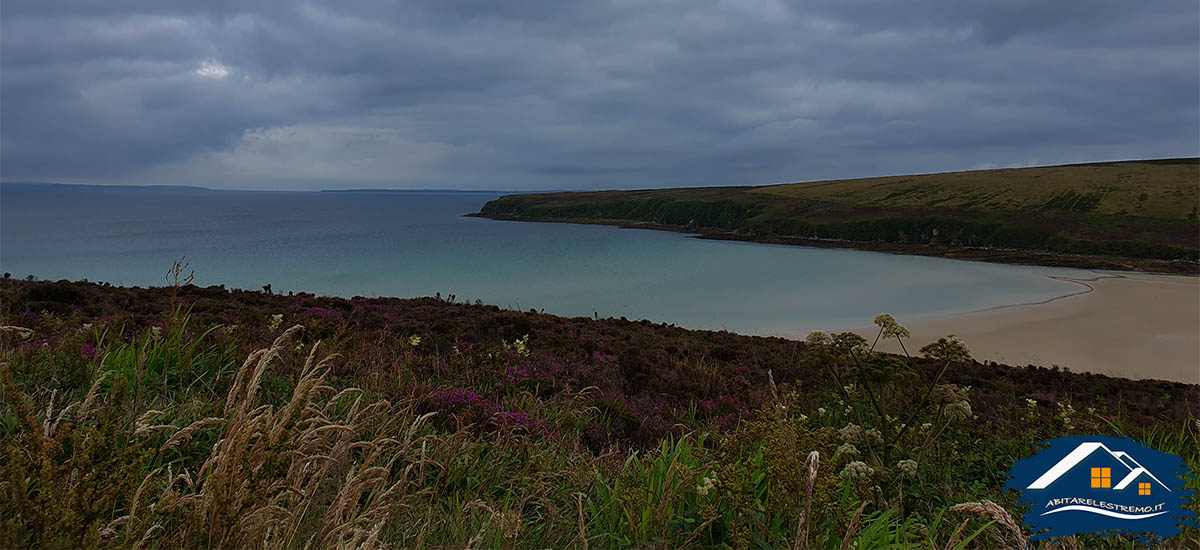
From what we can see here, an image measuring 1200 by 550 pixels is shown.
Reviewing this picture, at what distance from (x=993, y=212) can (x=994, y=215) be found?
9.36 ft

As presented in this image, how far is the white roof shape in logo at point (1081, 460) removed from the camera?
3250 mm

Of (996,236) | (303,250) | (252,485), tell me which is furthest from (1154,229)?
(303,250)

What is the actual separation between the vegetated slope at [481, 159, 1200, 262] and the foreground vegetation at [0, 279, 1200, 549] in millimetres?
68413

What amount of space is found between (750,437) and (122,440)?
11.1 feet

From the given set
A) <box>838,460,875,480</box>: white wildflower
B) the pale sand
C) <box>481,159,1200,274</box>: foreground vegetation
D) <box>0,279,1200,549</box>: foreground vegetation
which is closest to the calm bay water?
the pale sand

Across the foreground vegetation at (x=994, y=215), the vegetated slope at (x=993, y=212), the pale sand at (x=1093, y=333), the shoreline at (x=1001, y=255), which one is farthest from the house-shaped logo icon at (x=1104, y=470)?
the vegetated slope at (x=993, y=212)

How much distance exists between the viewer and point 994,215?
2844 inches

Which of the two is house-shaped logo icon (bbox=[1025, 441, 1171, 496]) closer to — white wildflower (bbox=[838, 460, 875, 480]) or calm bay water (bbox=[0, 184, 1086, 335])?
white wildflower (bbox=[838, 460, 875, 480])

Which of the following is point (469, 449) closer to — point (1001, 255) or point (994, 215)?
point (1001, 255)

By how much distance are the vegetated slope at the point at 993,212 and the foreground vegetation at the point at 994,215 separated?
0.45 feet

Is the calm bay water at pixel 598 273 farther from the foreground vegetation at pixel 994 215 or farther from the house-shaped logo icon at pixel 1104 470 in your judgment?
the house-shaped logo icon at pixel 1104 470

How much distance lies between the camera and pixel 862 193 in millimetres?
103000

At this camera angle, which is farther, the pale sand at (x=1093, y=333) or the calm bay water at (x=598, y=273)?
the calm bay water at (x=598, y=273)

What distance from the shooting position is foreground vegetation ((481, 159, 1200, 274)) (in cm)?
5744
